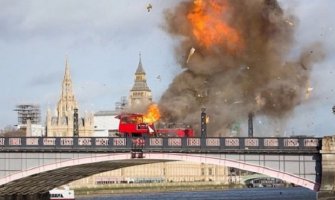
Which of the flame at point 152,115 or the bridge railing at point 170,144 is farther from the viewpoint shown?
the flame at point 152,115

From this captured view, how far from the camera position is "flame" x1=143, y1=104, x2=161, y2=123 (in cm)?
10086

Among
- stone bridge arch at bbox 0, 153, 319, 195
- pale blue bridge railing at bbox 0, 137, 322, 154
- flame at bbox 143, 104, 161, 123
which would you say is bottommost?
stone bridge arch at bbox 0, 153, 319, 195

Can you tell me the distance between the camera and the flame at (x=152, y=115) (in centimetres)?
10086

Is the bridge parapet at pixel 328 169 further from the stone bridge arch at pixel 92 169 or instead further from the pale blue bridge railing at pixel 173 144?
the stone bridge arch at pixel 92 169

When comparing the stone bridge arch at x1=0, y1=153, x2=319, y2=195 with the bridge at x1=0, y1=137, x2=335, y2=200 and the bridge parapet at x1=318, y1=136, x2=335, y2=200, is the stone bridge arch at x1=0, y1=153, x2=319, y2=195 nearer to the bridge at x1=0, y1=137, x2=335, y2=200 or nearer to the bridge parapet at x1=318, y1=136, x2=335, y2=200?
the bridge at x1=0, y1=137, x2=335, y2=200

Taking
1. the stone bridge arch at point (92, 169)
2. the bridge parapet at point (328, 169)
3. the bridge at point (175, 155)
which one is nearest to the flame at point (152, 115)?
the stone bridge arch at point (92, 169)

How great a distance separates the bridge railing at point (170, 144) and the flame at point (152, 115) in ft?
34.6

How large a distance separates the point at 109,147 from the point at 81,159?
138 inches

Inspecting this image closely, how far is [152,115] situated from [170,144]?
1289cm

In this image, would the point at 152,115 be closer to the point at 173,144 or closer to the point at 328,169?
the point at 173,144

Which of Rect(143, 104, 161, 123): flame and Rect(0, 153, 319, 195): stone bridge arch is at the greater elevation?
Rect(143, 104, 161, 123): flame

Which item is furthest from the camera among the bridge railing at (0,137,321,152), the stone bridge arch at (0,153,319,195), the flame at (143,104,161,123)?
the flame at (143,104,161,123)

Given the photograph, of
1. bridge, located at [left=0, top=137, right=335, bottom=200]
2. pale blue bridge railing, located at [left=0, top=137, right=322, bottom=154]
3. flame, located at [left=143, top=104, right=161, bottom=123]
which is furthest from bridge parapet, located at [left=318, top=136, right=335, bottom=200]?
flame, located at [left=143, top=104, right=161, bottom=123]

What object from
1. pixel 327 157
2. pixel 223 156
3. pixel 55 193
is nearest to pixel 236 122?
pixel 223 156
